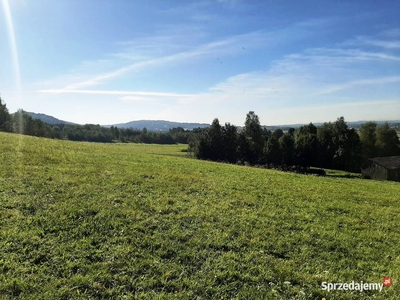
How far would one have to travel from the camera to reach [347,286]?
221 inches

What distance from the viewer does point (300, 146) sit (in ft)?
201

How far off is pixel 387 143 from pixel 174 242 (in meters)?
78.6

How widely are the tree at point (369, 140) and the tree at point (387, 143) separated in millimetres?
1350

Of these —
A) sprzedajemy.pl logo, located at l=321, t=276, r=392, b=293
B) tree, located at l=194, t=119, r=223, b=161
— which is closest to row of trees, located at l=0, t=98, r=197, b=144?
tree, located at l=194, t=119, r=223, b=161

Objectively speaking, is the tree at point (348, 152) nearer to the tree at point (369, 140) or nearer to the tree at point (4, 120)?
the tree at point (369, 140)

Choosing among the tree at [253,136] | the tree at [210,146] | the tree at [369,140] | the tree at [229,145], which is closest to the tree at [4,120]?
the tree at [210,146]

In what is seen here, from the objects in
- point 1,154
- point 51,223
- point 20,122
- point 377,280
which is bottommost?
point 377,280

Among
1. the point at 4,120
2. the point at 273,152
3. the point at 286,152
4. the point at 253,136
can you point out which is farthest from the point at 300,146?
the point at 4,120

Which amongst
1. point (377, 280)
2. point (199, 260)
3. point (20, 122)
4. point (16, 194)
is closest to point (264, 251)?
point (199, 260)

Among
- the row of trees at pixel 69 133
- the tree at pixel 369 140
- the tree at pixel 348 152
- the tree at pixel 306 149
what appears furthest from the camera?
the row of trees at pixel 69 133

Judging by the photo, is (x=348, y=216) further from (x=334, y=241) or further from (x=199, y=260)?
(x=199, y=260)

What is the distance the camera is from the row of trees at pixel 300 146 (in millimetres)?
59688

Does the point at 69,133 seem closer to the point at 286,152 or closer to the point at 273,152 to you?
the point at 273,152

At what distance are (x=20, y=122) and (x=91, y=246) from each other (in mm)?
78145
